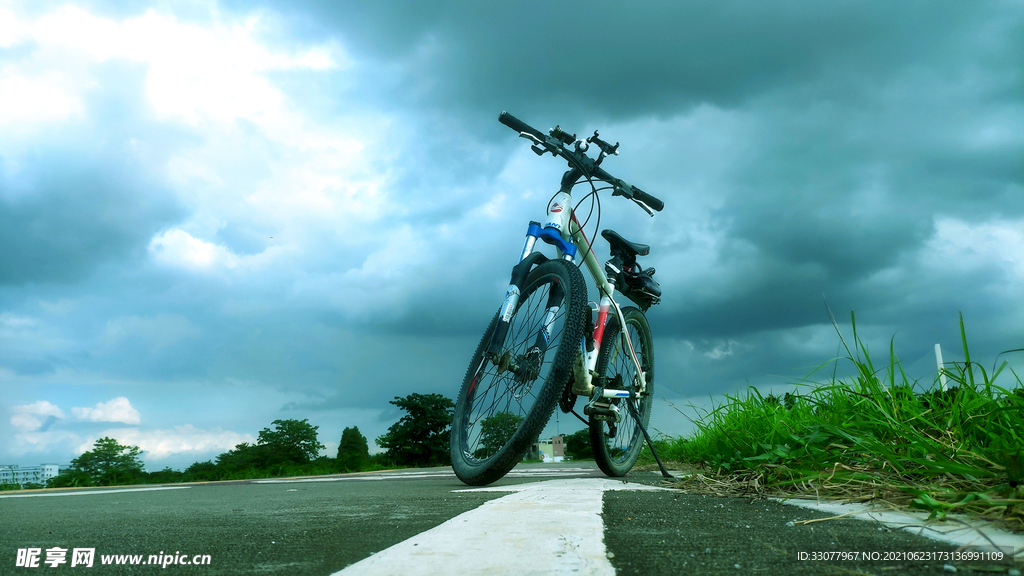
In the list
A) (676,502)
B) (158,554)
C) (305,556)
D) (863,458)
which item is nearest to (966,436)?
(863,458)

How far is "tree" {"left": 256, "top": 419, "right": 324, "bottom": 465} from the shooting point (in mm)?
21531

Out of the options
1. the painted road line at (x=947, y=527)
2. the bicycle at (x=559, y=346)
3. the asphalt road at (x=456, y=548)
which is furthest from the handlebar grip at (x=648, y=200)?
the painted road line at (x=947, y=527)

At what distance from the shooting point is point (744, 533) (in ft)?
4.22

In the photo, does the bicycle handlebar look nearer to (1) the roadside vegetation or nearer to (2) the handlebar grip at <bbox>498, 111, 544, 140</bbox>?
(2) the handlebar grip at <bbox>498, 111, 544, 140</bbox>

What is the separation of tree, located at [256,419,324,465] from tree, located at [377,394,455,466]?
5.03 m

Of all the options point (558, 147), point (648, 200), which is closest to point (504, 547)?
point (558, 147)

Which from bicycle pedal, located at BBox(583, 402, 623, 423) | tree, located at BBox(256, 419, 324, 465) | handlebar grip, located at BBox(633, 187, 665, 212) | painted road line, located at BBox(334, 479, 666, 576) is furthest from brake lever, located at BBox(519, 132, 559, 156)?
tree, located at BBox(256, 419, 324, 465)

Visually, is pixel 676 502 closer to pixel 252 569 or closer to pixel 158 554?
pixel 252 569

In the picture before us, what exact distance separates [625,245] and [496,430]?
176 cm

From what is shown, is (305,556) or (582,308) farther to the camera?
(582,308)

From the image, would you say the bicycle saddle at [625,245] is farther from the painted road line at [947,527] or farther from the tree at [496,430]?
the painted road line at [947,527]

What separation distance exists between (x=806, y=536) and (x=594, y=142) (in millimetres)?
2845

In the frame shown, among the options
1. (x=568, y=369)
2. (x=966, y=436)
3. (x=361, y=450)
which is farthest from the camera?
(x=361, y=450)

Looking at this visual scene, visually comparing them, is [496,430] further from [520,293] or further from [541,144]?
[541,144]
